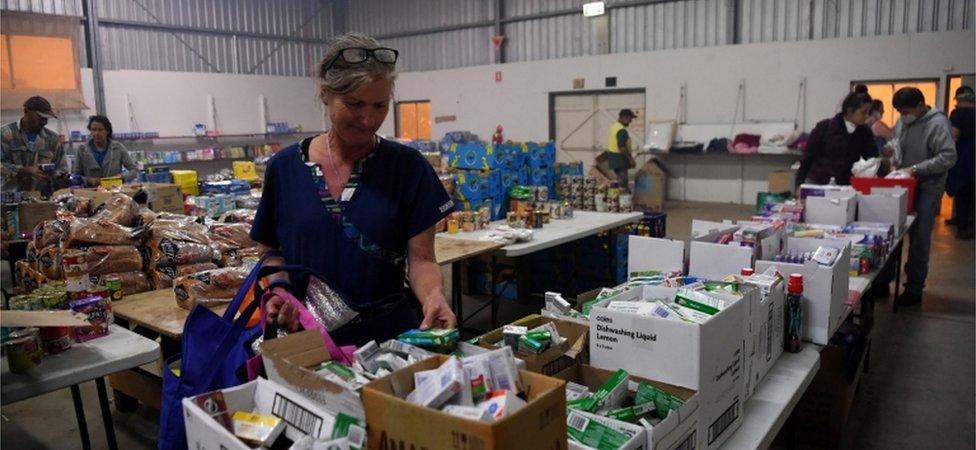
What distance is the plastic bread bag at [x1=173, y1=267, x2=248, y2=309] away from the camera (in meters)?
2.80

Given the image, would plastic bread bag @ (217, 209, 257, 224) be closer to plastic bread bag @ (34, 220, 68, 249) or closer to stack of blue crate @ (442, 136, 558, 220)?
plastic bread bag @ (34, 220, 68, 249)

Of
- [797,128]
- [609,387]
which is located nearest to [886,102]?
[797,128]

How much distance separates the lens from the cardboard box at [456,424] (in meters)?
0.92

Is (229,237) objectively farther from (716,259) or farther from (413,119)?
(413,119)

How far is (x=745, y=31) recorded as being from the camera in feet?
35.2

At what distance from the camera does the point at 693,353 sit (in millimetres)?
1470

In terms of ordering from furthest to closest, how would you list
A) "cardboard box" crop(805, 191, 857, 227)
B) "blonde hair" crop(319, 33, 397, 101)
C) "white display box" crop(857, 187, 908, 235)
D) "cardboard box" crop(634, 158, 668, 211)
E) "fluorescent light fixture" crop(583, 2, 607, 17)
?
1. "cardboard box" crop(634, 158, 668, 211)
2. "fluorescent light fixture" crop(583, 2, 607, 17)
3. "white display box" crop(857, 187, 908, 235)
4. "cardboard box" crop(805, 191, 857, 227)
5. "blonde hair" crop(319, 33, 397, 101)

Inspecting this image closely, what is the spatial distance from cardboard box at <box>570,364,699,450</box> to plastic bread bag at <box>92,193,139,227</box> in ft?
9.12

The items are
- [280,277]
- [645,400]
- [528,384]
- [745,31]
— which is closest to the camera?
[528,384]

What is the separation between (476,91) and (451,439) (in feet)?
42.7

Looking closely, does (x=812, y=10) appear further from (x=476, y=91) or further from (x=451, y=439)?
(x=451, y=439)

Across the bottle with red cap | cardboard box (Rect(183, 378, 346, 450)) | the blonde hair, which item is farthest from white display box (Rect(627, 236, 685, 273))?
cardboard box (Rect(183, 378, 346, 450))

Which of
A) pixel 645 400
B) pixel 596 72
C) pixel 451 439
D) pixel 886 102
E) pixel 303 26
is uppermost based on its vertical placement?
pixel 303 26

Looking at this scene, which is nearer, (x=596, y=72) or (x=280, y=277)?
(x=280, y=277)
